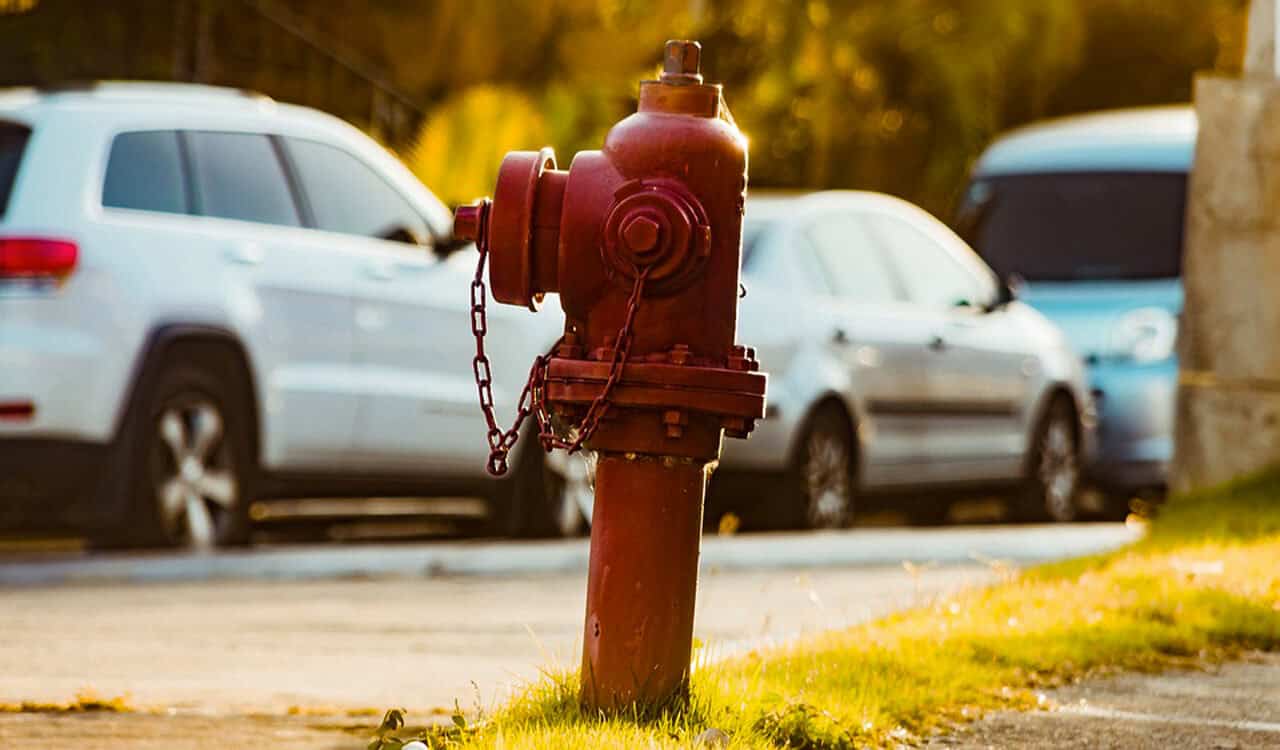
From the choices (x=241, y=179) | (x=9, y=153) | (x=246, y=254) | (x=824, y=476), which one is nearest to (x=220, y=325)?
(x=246, y=254)

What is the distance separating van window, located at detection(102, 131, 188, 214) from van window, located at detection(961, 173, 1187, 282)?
800 cm

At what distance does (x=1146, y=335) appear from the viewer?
16.2 metres

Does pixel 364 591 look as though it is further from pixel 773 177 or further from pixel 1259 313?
pixel 773 177

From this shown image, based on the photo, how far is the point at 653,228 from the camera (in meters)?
4.85

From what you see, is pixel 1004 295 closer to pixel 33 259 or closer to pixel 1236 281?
pixel 1236 281

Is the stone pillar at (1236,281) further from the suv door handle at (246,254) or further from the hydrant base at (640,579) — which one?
the hydrant base at (640,579)

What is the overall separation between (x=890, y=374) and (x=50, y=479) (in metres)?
4.71

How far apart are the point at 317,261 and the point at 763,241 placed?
2.57m

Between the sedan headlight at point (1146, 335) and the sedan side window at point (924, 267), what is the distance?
220 centimetres

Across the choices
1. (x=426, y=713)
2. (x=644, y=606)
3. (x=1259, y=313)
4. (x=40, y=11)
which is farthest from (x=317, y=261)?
(x=40, y=11)

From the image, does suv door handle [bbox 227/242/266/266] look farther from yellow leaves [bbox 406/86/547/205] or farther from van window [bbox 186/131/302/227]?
yellow leaves [bbox 406/86/547/205]

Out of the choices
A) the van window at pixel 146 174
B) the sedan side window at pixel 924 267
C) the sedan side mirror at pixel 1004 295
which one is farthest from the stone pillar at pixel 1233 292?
the van window at pixel 146 174

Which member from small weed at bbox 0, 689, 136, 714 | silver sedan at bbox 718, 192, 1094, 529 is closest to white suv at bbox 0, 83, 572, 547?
silver sedan at bbox 718, 192, 1094, 529

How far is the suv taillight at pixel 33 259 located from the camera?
9.76 metres
